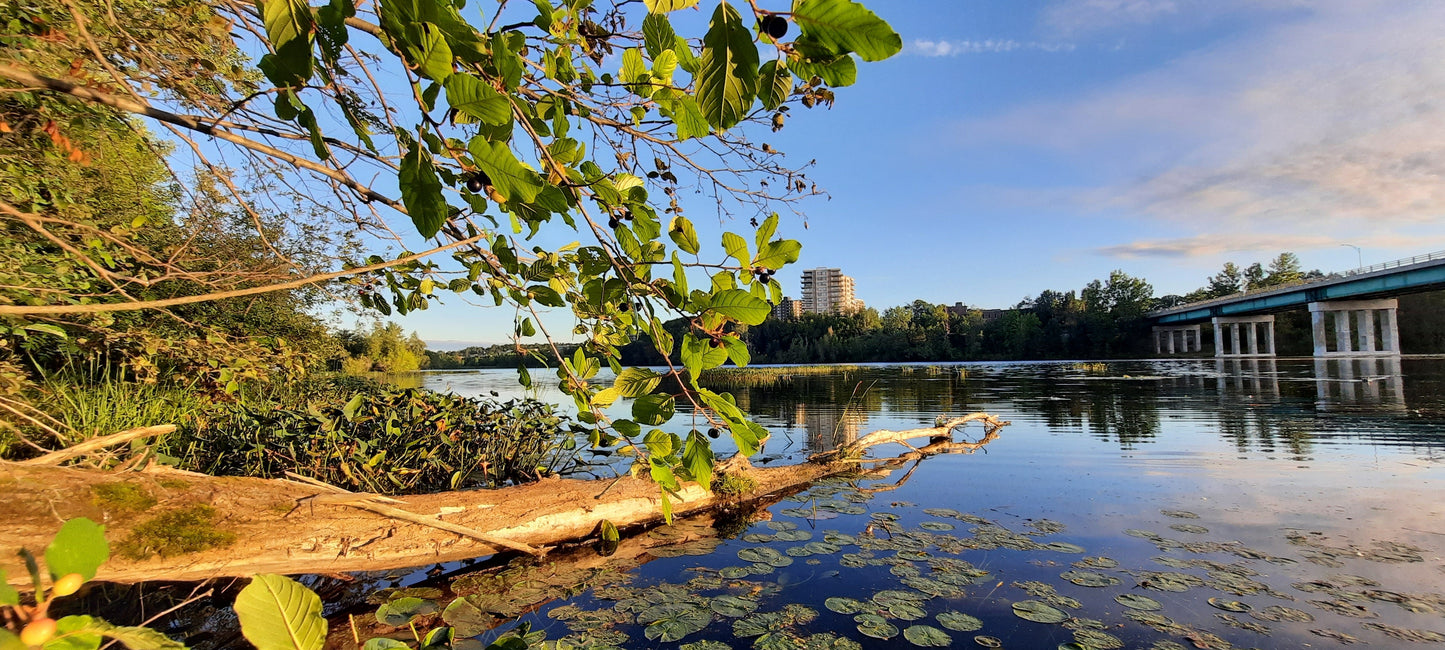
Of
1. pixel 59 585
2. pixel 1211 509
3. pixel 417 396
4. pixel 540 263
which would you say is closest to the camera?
pixel 59 585

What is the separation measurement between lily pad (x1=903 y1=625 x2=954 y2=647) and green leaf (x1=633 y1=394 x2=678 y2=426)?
272 cm

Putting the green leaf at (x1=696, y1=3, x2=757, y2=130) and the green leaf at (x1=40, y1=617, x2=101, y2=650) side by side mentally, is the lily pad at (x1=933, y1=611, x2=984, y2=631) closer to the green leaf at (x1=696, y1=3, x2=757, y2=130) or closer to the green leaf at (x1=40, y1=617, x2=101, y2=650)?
the green leaf at (x1=696, y1=3, x2=757, y2=130)

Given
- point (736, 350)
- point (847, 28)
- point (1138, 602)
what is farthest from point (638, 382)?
point (1138, 602)

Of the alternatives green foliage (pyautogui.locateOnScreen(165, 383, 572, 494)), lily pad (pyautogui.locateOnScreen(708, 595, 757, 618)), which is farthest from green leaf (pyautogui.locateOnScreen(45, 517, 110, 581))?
green foliage (pyautogui.locateOnScreen(165, 383, 572, 494))

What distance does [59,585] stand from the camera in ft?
1.64

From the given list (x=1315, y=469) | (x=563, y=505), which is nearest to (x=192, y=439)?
(x=563, y=505)

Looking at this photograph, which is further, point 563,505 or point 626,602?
point 563,505

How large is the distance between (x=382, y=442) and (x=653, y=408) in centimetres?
587

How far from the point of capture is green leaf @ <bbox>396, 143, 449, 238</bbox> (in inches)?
31.4

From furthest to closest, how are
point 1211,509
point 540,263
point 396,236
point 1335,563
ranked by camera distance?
1. point 1211,509
2. point 1335,563
3. point 396,236
4. point 540,263

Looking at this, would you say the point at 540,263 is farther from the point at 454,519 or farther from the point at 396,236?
the point at 454,519

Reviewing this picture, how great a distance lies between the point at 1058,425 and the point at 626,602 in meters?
11.2

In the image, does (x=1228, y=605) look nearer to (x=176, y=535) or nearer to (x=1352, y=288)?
(x=176, y=535)

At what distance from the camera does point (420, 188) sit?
0.81 metres
